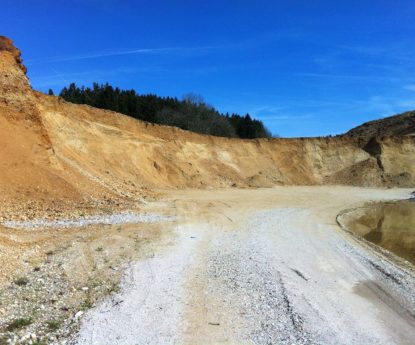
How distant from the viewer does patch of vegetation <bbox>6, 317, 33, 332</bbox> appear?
7.42 m

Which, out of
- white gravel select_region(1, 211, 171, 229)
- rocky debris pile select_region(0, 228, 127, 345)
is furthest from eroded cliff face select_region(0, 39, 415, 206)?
rocky debris pile select_region(0, 228, 127, 345)

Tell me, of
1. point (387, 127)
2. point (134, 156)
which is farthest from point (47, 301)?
point (387, 127)

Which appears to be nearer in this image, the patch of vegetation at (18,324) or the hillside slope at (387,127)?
the patch of vegetation at (18,324)

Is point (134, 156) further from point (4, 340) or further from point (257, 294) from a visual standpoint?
point (4, 340)

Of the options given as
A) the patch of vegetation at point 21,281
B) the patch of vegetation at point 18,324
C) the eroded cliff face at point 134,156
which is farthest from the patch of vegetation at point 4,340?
the eroded cliff face at point 134,156

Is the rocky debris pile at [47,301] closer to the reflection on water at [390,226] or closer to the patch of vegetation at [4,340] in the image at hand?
the patch of vegetation at [4,340]

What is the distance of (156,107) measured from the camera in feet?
230

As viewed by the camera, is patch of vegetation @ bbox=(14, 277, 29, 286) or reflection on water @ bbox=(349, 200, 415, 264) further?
reflection on water @ bbox=(349, 200, 415, 264)

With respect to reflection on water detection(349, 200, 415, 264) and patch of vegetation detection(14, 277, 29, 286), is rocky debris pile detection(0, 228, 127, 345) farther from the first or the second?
reflection on water detection(349, 200, 415, 264)

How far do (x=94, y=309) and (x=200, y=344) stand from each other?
7.70ft

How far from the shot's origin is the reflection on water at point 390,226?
59.7 ft

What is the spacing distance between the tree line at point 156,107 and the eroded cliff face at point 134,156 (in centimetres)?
2038

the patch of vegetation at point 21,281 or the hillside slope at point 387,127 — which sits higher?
the hillside slope at point 387,127

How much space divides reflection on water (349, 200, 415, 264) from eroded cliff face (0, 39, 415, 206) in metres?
12.4
